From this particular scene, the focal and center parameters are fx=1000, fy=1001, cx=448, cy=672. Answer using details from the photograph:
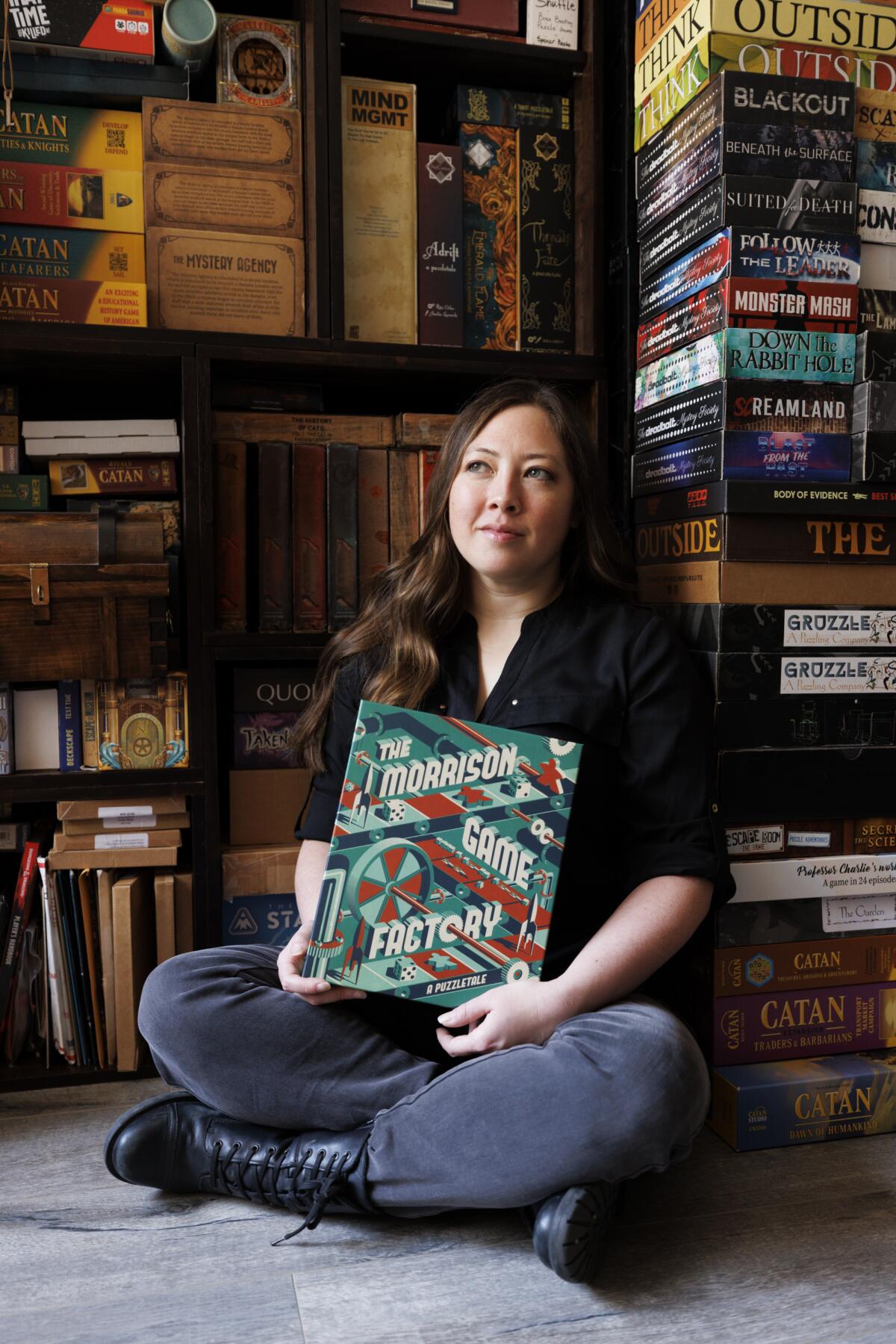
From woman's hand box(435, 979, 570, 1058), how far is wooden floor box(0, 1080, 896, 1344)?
A: 8.7 inches

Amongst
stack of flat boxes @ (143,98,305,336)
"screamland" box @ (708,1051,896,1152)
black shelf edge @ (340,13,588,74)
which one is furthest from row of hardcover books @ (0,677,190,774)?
black shelf edge @ (340,13,588,74)

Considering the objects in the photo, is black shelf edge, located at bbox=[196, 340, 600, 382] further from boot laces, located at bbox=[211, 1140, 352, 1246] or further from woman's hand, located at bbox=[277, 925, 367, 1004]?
boot laces, located at bbox=[211, 1140, 352, 1246]

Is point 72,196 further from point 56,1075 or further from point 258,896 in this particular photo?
point 56,1075

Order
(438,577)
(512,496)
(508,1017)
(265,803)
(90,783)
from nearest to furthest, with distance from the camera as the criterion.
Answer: (508,1017) < (512,496) < (438,577) < (90,783) < (265,803)

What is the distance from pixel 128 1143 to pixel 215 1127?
0.33 feet

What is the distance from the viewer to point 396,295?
5.26 feet

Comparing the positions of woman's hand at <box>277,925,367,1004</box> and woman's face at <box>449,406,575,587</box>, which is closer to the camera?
woman's hand at <box>277,925,367,1004</box>

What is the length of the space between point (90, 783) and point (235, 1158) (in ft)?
1.93

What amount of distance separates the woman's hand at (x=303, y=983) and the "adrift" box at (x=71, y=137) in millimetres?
1173

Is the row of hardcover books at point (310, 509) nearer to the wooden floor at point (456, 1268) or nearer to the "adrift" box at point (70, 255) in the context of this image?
the "adrift" box at point (70, 255)

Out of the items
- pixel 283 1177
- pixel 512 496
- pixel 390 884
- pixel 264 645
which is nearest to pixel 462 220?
pixel 512 496

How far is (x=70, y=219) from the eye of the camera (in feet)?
4.88

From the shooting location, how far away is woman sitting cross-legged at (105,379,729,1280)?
39.9 inches

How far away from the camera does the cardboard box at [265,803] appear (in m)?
1.58
